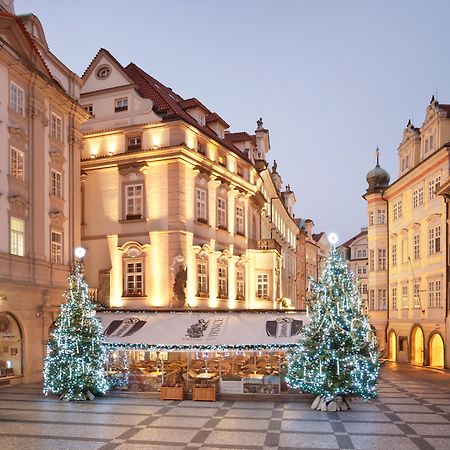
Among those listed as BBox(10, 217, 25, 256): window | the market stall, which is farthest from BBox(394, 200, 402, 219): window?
BBox(10, 217, 25, 256): window

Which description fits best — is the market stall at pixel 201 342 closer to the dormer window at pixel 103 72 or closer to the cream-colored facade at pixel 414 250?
the dormer window at pixel 103 72

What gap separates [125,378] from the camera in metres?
24.7

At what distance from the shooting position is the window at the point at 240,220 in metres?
41.0

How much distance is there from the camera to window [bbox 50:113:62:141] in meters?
30.0

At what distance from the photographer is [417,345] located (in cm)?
4331

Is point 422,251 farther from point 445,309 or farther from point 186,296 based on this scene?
point 186,296

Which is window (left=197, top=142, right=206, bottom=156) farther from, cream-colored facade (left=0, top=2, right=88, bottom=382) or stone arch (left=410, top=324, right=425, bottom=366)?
stone arch (left=410, top=324, right=425, bottom=366)

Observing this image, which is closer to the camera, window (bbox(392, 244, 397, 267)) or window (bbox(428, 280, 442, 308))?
window (bbox(428, 280, 442, 308))

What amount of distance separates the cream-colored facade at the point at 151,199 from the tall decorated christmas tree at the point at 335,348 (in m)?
12.2

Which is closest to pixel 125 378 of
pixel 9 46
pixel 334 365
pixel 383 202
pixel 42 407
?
pixel 42 407

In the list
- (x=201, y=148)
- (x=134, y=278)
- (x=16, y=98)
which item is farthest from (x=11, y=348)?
(x=201, y=148)

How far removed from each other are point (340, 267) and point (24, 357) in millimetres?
13431

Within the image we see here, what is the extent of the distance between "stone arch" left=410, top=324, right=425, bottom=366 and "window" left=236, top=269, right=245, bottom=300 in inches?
465

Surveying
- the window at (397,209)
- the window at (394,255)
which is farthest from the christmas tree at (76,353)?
the window at (397,209)
